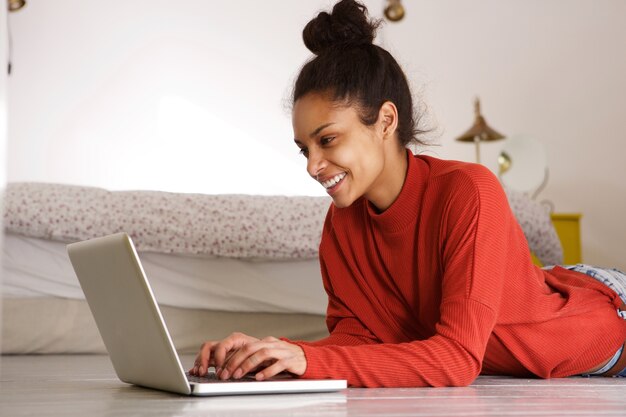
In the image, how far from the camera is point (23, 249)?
2.43 meters

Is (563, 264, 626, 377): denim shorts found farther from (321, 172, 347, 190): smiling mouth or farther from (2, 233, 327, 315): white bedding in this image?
(2, 233, 327, 315): white bedding

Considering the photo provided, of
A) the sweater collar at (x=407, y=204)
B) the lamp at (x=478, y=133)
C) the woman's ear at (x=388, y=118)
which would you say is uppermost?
the woman's ear at (x=388, y=118)

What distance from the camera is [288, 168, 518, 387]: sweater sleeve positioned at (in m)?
1.29

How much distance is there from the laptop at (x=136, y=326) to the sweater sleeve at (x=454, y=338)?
0.23 ft

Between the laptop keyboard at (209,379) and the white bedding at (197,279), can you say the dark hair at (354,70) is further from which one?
the white bedding at (197,279)

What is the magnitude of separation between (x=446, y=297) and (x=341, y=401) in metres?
0.28

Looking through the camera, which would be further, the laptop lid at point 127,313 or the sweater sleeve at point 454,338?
the sweater sleeve at point 454,338

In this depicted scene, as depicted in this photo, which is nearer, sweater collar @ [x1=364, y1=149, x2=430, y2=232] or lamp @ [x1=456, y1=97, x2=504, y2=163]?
sweater collar @ [x1=364, y1=149, x2=430, y2=232]

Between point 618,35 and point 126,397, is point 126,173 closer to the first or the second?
point 618,35

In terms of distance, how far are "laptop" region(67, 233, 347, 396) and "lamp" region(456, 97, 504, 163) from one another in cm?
351

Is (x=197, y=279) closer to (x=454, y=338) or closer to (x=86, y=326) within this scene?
(x=86, y=326)

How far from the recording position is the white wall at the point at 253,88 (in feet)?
15.7

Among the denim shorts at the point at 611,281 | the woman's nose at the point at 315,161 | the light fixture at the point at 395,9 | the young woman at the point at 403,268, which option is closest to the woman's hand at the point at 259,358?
the young woman at the point at 403,268

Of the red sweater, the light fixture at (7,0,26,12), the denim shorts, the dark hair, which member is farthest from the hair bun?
the light fixture at (7,0,26,12)
